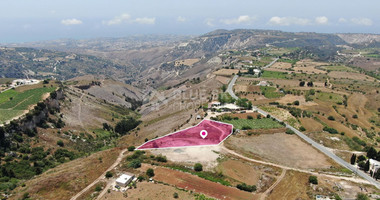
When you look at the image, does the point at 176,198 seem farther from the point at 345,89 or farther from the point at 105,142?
the point at 345,89

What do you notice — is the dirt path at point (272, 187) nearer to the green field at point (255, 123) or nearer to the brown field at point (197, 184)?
the brown field at point (197, 184)

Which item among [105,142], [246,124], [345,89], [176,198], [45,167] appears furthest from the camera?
[345,89]

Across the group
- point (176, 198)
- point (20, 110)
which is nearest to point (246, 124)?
point (176, 198)

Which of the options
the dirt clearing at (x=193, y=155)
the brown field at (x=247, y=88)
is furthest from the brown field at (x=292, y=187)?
the brown field at (x=247, y=88)

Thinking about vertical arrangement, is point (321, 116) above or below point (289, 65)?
below

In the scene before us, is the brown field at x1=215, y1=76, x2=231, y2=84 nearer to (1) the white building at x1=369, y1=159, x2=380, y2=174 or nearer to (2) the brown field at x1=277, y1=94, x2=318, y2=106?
(2) the brown field at x1=277, y1=94, x2=318, y2=106

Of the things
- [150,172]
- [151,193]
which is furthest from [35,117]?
[151,193]
